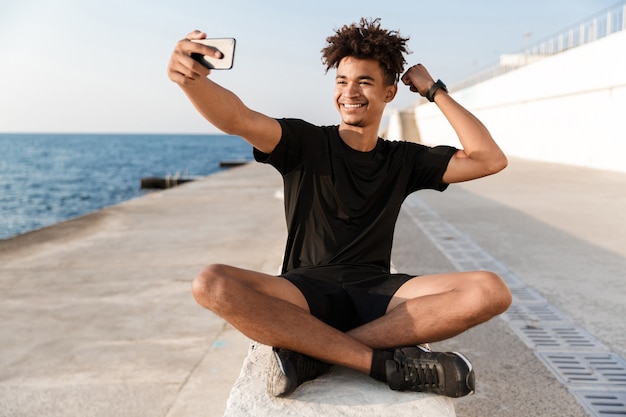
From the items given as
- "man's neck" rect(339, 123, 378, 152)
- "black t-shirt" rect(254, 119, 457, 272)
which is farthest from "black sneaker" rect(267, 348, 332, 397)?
"man's neck" rect(339, 123, 378, 152)

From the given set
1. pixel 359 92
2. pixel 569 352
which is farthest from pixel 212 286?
pixel 569 352

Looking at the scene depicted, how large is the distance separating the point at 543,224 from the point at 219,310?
8.16 m

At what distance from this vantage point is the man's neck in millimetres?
3504

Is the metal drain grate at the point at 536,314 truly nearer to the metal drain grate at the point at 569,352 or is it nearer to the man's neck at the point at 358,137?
the metal drain grate at the point at 569,352

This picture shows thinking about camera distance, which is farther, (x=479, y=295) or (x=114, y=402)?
(x=114, y=402)

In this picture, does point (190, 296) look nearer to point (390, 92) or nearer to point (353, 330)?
point (390, 92)

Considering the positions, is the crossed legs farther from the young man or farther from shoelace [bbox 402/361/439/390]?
shoelace [bbox 402/361/439/390]

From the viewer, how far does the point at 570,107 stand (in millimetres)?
24047

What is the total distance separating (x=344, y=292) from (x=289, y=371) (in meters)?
0.65

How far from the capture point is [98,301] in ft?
20.5

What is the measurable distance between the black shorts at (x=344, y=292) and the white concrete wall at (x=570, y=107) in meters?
18.9

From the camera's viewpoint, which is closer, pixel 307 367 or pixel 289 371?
pixel 289 371

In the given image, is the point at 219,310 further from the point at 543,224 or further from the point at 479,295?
the point at 543,224

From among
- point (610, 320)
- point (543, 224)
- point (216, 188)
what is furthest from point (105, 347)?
point (216, 188)
